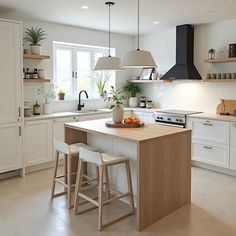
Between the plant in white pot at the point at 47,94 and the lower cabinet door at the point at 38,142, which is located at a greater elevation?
the plant in white pot at the point at 47,94

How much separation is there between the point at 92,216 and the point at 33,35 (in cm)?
326

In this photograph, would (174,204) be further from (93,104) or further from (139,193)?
(93,104)

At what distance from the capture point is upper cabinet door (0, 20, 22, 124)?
412 cm

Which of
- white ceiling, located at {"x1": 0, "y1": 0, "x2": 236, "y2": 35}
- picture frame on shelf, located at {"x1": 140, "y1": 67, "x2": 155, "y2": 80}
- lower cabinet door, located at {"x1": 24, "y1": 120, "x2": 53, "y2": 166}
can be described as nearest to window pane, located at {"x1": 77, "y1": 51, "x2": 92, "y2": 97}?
white ceiling, located at {"x1": 0, "y1": 0, "x2": 236, "y2": 35}

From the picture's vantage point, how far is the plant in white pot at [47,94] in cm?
523

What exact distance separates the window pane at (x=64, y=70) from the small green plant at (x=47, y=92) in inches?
12.8

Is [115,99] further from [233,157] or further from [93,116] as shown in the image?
[233,157]

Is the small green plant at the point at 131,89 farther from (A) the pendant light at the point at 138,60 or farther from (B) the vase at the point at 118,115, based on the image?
(A) the pendant light at the point at 138,60

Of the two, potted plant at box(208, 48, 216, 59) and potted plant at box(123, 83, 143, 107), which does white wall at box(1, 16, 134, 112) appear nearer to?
potted plant at box(123, 83, 143, 107)

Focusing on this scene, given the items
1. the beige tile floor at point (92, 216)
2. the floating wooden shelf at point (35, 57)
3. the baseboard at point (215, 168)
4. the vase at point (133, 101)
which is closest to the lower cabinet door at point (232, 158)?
the baseboard at point (215, 168)

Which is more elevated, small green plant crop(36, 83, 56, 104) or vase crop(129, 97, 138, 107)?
small green plant crop(36, 83, 56, 104)

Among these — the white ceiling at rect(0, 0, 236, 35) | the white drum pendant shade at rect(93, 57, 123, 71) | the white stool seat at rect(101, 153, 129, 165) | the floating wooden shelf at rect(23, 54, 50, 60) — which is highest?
the white ceiling at rect(0, 0, 236, 35)

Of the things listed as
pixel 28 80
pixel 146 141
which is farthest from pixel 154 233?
pixel 28 80

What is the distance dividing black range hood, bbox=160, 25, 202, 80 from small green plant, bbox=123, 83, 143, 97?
1157 millimetres
